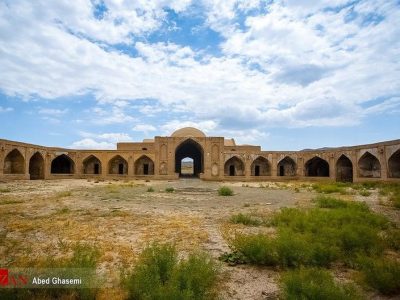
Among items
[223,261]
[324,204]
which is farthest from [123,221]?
[324,204]

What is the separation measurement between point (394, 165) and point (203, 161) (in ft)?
57.3

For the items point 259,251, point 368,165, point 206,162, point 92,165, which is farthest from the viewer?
point 92,165

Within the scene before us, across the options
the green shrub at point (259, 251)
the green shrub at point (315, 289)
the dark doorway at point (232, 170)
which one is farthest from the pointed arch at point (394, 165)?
the green shrub at point (315, 289)

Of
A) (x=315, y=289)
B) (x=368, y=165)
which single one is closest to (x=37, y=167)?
(x=368, y=165)

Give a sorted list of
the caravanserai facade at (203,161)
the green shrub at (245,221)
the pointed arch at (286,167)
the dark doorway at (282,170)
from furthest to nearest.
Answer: the dark doorway at (282,170) → the pointed arch at (286,167) → the caravanserai facade at (203,161) → the green shrub at (245,221)

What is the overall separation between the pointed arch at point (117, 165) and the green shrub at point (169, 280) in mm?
31562

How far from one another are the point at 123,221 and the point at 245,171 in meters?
25.3

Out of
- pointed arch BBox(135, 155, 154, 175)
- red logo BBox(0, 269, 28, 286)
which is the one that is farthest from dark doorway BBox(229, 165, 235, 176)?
red logo BBox(0, 269, 28, 286)

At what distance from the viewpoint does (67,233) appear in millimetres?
6016

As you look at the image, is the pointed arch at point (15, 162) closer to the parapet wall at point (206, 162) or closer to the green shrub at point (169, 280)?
the parapet wall at point (206, 162)

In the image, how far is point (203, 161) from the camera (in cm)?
3238

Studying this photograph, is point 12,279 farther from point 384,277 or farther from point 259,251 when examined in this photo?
point 384,277

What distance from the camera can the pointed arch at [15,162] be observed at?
24906 millimetres

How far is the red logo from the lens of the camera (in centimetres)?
318
